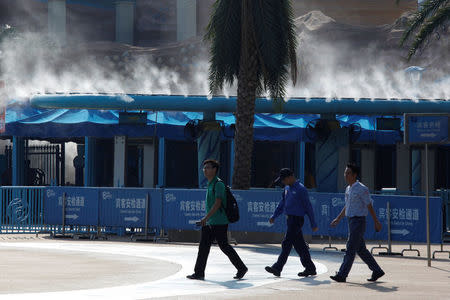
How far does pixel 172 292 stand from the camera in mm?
12156

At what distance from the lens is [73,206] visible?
2466 cm

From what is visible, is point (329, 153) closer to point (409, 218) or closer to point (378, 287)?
point (409, 218)

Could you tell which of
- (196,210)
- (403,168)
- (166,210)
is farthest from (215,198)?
(403,168)

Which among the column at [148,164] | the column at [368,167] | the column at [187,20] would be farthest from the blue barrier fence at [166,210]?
the column at [187,20]

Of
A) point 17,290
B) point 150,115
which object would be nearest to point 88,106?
point 150,115

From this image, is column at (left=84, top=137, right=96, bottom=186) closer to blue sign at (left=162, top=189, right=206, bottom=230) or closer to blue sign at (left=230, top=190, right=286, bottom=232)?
blue sign at (left=162, top=189, right=206, bottom=230)

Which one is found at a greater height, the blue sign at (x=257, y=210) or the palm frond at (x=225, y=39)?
the palm frond at (x=225, y=39)

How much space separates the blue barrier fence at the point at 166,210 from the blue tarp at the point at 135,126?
439 cm

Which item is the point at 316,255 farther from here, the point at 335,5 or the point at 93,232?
the point at 335,5

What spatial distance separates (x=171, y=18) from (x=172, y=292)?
6159cm

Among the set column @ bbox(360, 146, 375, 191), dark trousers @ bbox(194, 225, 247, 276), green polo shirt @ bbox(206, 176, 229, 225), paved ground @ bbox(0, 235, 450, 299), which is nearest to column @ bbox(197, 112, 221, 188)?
column @ bbox(360, 146, 375, 191)

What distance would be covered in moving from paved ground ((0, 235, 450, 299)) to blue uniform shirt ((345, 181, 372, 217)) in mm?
997

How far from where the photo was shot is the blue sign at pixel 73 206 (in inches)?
960

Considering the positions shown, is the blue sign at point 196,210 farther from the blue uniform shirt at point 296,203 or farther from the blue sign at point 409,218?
the blue uniform shirt at point 296,203
